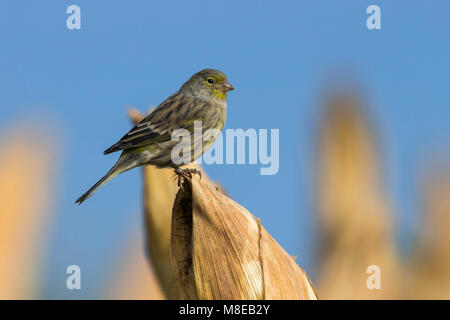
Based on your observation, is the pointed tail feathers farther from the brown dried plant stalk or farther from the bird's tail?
the brown dried plant stalk

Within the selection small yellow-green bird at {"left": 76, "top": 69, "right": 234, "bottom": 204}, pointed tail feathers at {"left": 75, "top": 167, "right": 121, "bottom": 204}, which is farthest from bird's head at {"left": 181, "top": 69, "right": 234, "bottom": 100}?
pointed tail feathers at {"left": 75, "top": 167, "right": 121, "bottom": 204}

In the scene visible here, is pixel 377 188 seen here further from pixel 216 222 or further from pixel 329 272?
pixel 216 222

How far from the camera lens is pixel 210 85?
7656 millimetres

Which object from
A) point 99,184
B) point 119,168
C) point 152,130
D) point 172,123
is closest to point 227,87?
point 172,123

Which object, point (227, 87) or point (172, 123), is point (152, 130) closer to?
point (172, 123)

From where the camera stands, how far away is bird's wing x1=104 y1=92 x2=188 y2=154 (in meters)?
6.40

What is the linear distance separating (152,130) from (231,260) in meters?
2.71

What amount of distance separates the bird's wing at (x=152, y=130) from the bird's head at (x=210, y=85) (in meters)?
0.53

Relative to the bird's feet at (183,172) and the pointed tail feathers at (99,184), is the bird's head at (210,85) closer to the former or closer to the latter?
the pointed tail feathers at (99,184)
